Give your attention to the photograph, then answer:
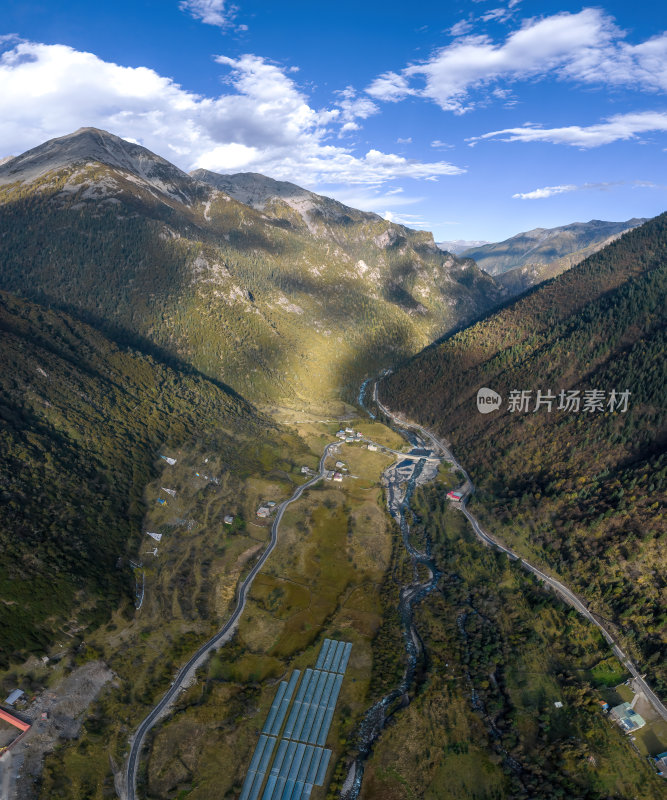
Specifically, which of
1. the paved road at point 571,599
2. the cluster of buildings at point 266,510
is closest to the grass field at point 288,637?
the cluster of buildings at point 266,510

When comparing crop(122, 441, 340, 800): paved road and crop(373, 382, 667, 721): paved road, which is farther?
crop(373, 382, 667, 721): paved road

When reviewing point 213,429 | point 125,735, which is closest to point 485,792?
point 125,735

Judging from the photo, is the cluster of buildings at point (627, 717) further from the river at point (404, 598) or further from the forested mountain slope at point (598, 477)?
the river at point (404, 598)

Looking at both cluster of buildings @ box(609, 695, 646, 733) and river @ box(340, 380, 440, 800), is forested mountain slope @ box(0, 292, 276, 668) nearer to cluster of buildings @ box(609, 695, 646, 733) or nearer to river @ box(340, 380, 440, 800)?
river @ box(340, 380, 440, 800)

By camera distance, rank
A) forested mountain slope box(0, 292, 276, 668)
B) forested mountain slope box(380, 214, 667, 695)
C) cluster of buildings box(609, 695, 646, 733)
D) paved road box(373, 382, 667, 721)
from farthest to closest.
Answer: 1. forested mountain slope box(380, 214, 667, 695)
2. forested mountain slope box(0, 292, 276, 668)
3. paved road box(373, 382, 667, 721)
4. cluster of buildings box(609, 695, 646, 733)

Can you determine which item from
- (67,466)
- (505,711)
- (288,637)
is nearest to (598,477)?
(505,711)

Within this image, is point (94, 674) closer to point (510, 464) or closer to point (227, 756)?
point (227, 756)

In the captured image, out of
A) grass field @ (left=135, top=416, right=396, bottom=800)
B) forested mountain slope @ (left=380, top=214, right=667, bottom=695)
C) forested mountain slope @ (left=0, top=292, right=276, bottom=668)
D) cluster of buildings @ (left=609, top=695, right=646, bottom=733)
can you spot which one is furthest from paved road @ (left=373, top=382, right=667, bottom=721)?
forested mountain slope @ (left=0, top=292, right=276, bottom=668)

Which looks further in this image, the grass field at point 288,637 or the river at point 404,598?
the river at point 404,598

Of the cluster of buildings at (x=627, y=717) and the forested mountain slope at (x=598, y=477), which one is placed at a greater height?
the forested mountain slope at (x=598, y=477)
